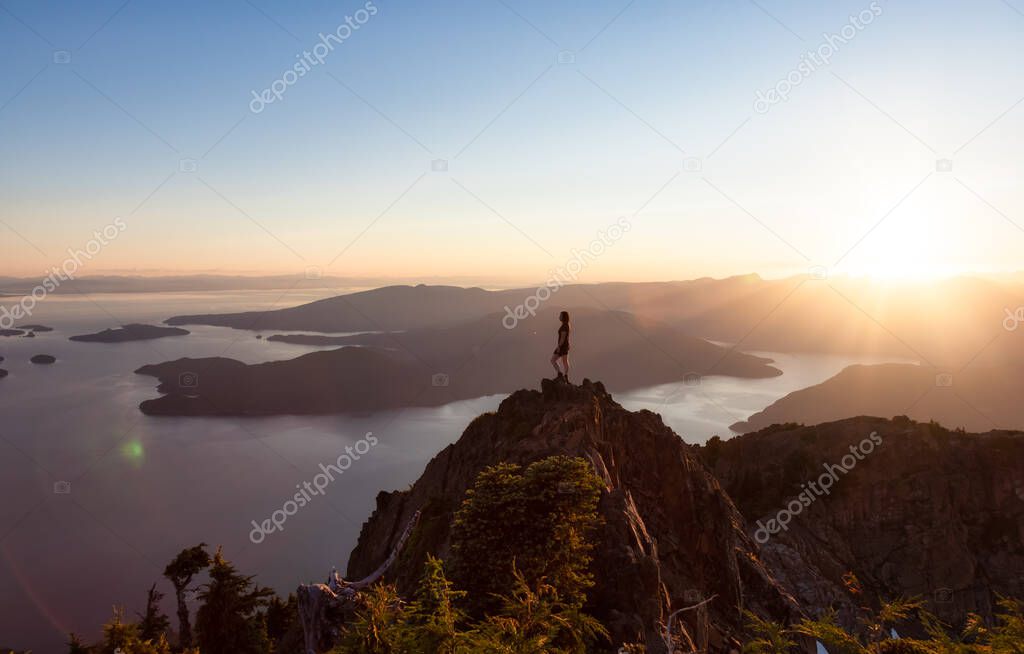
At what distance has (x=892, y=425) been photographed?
6719 cm

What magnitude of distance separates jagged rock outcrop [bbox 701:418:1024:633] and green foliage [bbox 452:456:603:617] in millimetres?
43836

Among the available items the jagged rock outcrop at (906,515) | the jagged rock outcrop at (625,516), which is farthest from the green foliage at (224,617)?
the jagged rock outcrop at (906,515)

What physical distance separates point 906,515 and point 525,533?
6483cm

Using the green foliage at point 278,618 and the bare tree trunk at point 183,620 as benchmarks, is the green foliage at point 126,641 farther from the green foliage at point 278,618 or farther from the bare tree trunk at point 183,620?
the green foliage at point 278,618

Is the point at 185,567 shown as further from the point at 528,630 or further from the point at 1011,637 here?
the point at 1011,637

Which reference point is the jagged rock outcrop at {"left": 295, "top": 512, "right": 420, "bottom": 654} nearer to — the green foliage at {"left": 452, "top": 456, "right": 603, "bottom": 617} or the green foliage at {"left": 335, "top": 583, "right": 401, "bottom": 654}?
the green foliage at {"left": 335, "top": 583, "right": 401, "bottom": 654}

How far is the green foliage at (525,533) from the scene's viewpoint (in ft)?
42.0

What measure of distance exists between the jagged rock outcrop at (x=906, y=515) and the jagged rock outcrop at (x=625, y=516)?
2661cm

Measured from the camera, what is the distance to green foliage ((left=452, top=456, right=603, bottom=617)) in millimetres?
12805

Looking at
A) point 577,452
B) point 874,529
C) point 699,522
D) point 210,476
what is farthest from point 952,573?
point 210,476

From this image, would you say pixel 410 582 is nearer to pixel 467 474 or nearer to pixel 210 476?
pixel 467 474

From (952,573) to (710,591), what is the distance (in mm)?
48713

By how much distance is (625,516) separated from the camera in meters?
17.4

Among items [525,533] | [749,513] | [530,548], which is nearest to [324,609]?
[530,548]
